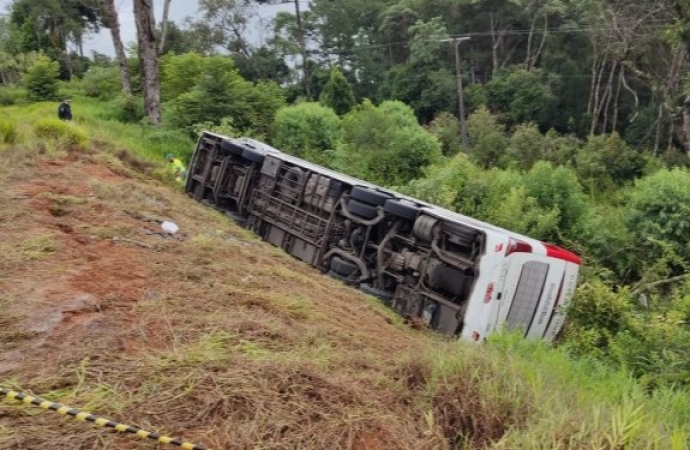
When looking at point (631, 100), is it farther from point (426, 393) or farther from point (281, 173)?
point (426, 393)

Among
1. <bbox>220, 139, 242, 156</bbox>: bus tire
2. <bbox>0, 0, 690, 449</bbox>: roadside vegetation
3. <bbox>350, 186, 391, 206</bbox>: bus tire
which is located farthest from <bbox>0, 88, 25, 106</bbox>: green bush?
<bbox>350, 186, 391, 206</bbox>: bus tire

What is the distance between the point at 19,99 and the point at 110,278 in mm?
24968

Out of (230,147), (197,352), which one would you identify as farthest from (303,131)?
(197,352)

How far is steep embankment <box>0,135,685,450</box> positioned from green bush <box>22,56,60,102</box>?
22.4 metres

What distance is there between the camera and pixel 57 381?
3.38 m

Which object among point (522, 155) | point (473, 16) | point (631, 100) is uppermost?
point (473, 16)

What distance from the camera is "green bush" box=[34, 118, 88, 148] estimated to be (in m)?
11.9

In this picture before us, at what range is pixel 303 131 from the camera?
62.1 ft

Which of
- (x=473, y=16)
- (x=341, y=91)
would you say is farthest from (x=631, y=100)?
(x=341, y=91)

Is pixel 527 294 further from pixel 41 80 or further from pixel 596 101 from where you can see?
pixel 596 101

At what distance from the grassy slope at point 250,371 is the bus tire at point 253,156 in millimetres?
3663

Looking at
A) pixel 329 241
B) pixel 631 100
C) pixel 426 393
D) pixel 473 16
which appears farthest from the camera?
pixel 473 16

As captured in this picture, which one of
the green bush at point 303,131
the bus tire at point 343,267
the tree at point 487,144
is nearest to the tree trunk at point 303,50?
the tree at point 487,144

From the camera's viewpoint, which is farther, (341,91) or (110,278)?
(341,91)
